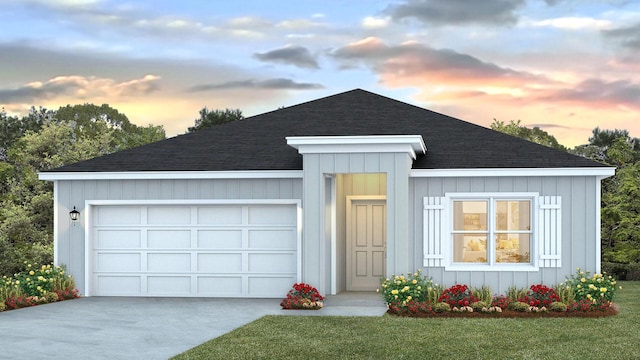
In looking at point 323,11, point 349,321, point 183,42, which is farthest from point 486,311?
point 183,42

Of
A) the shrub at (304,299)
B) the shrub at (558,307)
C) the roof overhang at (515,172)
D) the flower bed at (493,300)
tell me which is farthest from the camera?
the roof overhang at (515,172)

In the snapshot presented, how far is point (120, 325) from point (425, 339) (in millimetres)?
5178

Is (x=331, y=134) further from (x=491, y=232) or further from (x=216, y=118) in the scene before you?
(x=216, y=118)

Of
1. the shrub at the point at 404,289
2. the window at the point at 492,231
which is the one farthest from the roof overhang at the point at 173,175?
the shrub at the point at 404,289

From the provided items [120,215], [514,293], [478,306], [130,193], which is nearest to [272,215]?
[130,193]

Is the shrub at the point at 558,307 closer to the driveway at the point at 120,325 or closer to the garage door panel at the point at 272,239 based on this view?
the driveway at the point at 120,325

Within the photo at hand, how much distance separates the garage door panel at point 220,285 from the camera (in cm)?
1872

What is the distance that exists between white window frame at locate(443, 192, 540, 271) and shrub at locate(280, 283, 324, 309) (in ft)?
9.61

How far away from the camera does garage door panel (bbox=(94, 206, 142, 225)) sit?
19156 millimetres

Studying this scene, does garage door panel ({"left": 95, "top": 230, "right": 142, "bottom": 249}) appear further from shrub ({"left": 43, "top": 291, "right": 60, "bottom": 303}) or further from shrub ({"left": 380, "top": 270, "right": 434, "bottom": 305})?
shrub ({"left": 380, "top": 270, "right": 434, "bottom": 305})

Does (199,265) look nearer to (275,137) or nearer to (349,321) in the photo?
(275,137)

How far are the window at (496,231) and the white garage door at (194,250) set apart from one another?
3.62m

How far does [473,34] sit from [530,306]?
11.8 m

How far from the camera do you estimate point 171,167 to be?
18922 mm
